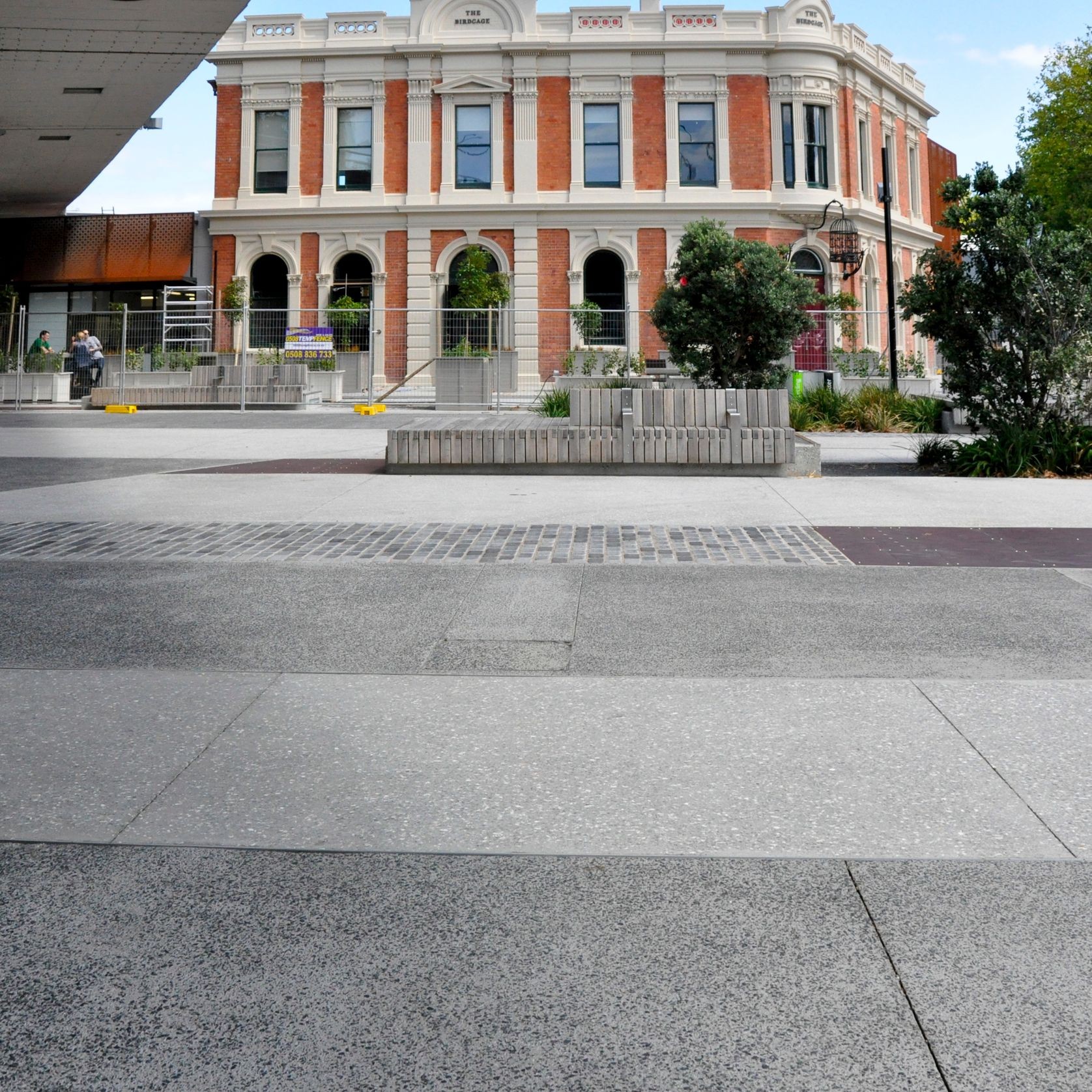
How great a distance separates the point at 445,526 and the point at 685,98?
104 feet

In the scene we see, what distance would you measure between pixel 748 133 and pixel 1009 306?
2651 centimetres

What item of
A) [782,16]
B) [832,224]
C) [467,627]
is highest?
[782,16]

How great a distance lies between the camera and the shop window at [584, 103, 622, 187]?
3756 cm

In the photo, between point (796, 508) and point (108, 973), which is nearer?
point (108, 973)

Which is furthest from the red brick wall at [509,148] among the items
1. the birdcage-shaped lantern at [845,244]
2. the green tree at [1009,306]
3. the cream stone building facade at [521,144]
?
the green tree at [1009,306]

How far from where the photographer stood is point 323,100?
3806 centimetres

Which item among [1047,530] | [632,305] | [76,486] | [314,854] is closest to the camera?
[314,854]

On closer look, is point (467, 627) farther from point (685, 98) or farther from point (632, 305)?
point (685, 98)

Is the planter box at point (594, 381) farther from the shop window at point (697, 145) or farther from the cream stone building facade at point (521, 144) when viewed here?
the shop window at point (697, 145)

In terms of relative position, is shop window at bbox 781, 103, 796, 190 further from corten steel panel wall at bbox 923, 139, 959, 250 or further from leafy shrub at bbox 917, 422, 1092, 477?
leafy shrub at bbox 917, 422, 1092, 477

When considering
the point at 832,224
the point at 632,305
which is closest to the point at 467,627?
the point at 632,305

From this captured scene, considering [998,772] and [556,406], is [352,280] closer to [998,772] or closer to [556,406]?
[556,406]

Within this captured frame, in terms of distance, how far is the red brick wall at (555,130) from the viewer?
123 ft

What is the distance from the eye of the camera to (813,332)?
3002 cm
